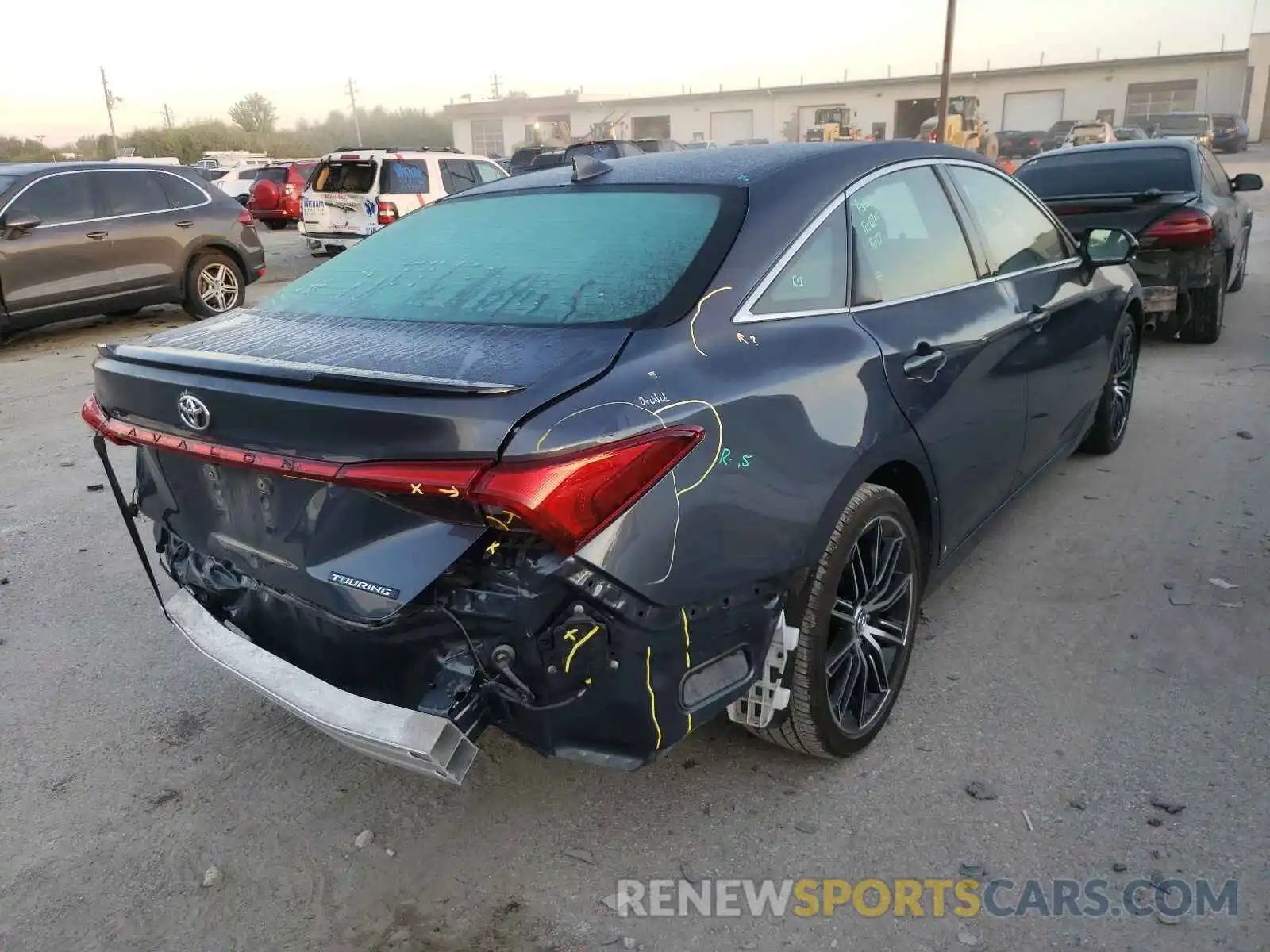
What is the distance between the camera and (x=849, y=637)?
269 cm

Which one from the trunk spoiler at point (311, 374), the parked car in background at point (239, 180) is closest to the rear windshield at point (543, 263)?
the trunk spoiler at point (311, 374)

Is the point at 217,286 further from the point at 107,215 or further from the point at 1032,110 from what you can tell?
the point at 1032,110

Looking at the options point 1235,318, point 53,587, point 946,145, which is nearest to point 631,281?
point 946,145

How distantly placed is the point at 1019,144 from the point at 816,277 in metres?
Result: 42.2

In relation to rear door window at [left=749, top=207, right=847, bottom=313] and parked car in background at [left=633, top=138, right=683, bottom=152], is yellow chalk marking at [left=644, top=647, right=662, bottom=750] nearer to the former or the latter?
rear door window at [left=749, top=207, right=847, bottom=313]

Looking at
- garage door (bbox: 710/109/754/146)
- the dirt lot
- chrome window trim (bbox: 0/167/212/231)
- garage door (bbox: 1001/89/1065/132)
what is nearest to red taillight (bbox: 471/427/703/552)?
the dirt lot

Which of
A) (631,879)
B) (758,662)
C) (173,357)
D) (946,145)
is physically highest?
(946,145)

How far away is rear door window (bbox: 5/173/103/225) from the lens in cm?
902

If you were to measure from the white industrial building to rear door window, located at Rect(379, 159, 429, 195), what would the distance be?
3521cm

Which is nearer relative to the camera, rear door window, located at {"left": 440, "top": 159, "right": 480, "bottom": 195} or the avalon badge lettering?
the avalon badge lettering

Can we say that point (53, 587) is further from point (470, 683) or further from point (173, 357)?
point (470, 683)

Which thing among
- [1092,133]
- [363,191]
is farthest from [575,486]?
[1092,133]

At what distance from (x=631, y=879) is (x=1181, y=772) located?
1.56 m

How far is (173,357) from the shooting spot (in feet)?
7.72
